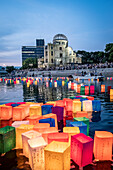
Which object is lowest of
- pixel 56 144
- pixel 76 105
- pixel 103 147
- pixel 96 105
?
pixel 103 147

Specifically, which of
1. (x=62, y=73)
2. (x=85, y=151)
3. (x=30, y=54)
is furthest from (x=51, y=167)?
(x=30, y=54)

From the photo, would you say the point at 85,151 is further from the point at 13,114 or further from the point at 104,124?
the point at 13,114

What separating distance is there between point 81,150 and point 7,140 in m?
2.47

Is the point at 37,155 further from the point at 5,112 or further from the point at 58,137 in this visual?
the point at 5,112

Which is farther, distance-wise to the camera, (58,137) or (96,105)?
(96,105)

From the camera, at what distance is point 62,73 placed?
55.2 m

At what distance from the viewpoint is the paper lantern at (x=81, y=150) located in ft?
13.3

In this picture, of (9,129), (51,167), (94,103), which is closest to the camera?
(51,167)

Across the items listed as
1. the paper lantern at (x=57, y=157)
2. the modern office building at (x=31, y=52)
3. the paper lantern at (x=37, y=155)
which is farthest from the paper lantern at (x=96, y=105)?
the modern office building at (x=31, y=52)

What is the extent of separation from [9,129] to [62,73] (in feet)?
165

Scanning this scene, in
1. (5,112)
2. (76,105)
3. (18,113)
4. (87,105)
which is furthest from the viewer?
(87,105)

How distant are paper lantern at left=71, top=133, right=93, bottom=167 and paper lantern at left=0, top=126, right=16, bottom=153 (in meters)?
2.12

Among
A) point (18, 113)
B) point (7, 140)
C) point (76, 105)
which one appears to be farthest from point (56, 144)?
point (76, 105)

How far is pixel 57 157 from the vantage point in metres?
3.71
